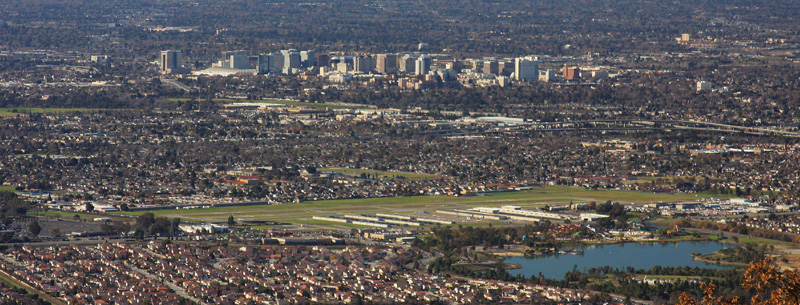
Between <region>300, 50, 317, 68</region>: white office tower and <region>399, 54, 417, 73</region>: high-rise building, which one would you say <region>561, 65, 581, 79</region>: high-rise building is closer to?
<region>399, 54, 417, 73</region>: high-rise building

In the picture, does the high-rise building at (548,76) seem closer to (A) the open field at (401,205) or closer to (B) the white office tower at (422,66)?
(B) the white office tower at (422,66)

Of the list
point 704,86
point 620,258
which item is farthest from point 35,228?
point 704,86

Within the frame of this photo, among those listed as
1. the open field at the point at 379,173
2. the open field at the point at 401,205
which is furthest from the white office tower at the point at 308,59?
the open field at the point at 401,205

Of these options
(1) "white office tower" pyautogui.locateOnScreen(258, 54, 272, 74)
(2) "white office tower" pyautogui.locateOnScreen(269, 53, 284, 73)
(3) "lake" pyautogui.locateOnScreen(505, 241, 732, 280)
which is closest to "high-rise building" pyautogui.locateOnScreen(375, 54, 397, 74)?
(2) "white office tower" pyautogui.locateOnScreen(269, 53, 284, 73)

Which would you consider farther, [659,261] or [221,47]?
[221,47]

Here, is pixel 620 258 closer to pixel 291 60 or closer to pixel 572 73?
pixel 572 73

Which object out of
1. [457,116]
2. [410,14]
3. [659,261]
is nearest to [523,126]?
[457,116]

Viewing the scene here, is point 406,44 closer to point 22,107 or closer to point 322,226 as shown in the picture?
point 22,107
